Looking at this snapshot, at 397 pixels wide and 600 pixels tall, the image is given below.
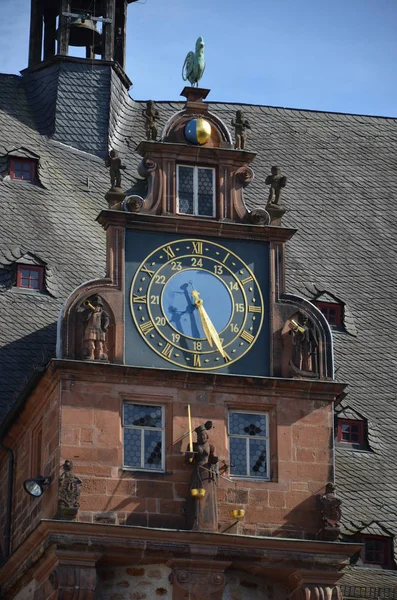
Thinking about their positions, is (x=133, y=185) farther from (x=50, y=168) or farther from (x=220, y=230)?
(x=220, y=230)

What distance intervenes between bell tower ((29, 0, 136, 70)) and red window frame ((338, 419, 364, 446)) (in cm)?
1118

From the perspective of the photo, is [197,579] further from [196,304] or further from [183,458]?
[196,304]

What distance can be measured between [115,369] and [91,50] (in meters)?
13.7

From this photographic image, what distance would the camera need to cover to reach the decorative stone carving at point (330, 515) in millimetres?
38188

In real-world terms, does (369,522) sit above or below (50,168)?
below

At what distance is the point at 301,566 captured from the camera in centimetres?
3788

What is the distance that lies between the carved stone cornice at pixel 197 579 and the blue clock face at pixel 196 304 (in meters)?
3.39

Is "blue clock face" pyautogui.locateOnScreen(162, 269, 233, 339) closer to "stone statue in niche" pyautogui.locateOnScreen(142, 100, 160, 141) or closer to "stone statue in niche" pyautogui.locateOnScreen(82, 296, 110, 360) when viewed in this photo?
"stone statue in niche" pyautogui.locateOnScreen(82, 296, 110, 360)

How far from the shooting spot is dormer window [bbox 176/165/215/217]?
4047 centimetres

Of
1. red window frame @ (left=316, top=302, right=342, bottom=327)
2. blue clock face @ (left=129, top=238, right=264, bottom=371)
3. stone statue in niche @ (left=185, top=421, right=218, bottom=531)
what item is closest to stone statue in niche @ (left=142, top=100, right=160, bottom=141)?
blue clock face @ (left=129, top=238, right=264, bottom=371)

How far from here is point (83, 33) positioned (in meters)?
50.5

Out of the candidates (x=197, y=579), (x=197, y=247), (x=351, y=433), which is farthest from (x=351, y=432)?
(x=197, y=579)

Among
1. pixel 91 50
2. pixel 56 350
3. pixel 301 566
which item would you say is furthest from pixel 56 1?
pixel 301 566

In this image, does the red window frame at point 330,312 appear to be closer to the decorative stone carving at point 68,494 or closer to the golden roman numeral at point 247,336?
the golden roman numeral at point 247,336
